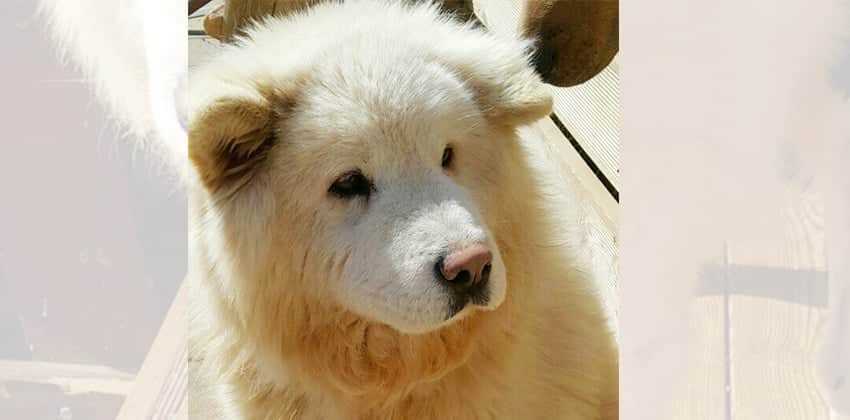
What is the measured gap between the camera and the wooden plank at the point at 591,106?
89cm

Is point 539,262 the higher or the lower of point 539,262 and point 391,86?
the lower

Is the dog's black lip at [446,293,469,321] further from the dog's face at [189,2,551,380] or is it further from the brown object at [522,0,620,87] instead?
the brown object at [522,0,620,87]

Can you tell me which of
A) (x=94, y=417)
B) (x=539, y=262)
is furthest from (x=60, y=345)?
(x=539, y=262)

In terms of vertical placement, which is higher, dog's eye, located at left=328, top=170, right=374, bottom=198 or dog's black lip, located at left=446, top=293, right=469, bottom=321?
dog's eye, located at left=328, top=170, right=374, bottom=198

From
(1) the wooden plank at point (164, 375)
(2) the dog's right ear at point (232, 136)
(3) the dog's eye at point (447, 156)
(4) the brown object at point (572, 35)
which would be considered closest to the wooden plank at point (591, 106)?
(4) the brown object at point (572, 35)

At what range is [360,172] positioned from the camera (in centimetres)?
87

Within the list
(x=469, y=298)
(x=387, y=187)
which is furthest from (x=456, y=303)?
(x=387, y=187)

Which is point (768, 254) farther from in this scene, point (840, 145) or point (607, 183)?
point (607, 183)

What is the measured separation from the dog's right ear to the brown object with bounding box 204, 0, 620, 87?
0.26 ft

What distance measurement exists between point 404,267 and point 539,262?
0.23 meters

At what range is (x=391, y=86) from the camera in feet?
2.87

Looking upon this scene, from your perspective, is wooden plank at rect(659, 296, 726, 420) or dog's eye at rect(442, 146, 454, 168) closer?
wooden plank at rect(659, 296, 726, 420)

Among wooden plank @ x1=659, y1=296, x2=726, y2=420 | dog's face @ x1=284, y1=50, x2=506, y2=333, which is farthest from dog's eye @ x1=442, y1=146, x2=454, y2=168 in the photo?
wooden plank @ x1=659, y1=296, x2=726, y2=420

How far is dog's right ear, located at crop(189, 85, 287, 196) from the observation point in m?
0.80
